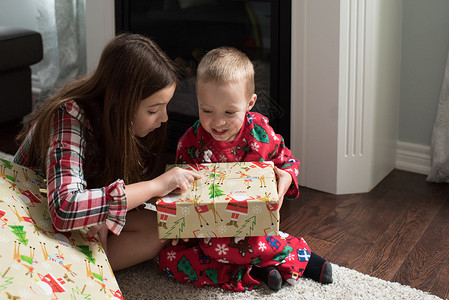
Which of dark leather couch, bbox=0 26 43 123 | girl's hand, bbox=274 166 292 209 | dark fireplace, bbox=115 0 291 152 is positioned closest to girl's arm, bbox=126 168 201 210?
girl's hand, bbox=274 166 292 209

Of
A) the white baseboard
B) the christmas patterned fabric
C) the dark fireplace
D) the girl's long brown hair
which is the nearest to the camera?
the christmas patterned fabric

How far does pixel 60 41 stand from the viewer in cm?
311

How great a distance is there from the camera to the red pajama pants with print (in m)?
1.53

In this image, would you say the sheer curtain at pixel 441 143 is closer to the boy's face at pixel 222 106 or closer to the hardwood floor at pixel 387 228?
the hardwood floor at pixel 387 228

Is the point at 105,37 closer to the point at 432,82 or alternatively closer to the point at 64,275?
the point at 432,82

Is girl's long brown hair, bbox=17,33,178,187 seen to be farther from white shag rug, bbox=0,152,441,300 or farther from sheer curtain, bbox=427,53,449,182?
sheer curtain, bbox=427,53,449,182

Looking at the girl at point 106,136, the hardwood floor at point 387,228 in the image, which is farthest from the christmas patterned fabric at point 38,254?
the hardwood floor at point 387,228

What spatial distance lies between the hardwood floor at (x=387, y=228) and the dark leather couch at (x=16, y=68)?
1.42 metres

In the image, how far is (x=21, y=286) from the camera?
3.81 feet

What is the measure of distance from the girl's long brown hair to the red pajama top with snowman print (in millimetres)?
197

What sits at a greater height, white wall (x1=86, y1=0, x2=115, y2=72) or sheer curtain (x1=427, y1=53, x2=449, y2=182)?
white wall (x1=86, y1=0, x2=115, y2=72)

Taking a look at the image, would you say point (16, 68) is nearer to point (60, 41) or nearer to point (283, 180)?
point (60, 41)

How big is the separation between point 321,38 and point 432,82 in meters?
0.52

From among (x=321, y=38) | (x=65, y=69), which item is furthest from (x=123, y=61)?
(x=65, y=69)
